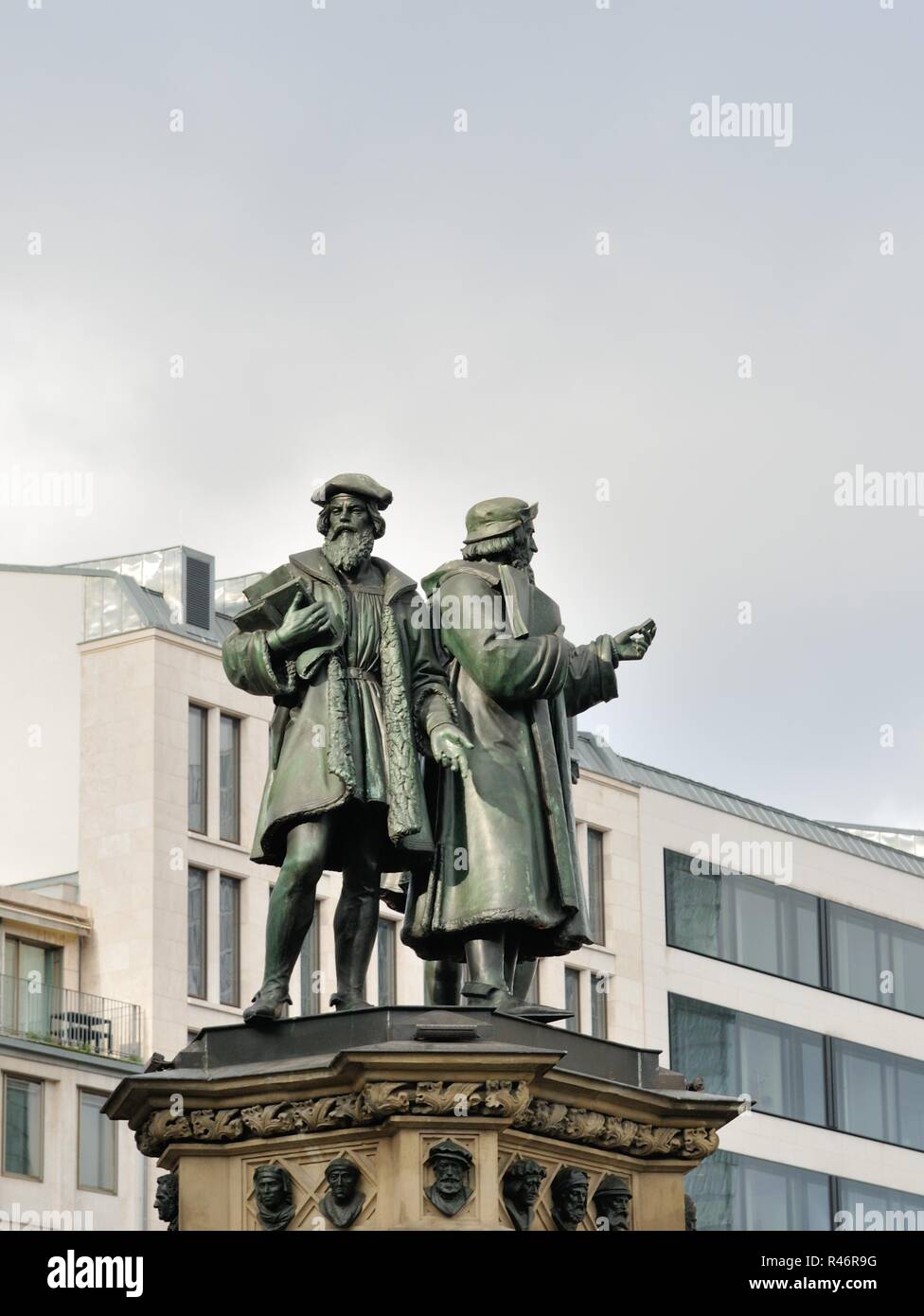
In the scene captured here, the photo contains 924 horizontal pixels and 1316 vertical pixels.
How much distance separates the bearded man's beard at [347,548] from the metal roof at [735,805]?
65.4m

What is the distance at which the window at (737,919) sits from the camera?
85500 mm

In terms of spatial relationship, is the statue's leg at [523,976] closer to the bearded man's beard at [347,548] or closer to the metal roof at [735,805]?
the bearded man's beard at [347,548]

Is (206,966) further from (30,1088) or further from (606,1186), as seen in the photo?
(606,1186)

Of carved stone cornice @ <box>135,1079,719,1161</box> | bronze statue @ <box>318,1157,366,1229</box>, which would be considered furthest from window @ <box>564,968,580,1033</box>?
bronze statue @ <box>318,1157,366,1229</box>

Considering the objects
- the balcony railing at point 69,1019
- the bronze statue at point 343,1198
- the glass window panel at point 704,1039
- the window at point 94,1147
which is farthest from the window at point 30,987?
the bronze statue at point 343,1198

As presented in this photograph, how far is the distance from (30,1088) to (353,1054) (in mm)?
53995

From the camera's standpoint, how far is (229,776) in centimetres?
7550

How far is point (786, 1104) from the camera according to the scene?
282 ft

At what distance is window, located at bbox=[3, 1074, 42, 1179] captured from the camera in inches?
2670

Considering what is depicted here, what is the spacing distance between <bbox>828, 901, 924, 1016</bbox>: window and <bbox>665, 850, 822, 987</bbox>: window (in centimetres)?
153

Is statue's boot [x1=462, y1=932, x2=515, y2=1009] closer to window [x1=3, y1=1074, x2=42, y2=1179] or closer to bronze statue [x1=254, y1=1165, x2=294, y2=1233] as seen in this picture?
bronze statue [x1=254, y1=1165, x2=294, y2=1233]

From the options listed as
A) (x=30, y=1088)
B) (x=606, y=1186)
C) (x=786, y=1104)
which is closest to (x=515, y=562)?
→ (x=606, y=1186)

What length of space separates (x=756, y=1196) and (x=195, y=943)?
61.3 ft

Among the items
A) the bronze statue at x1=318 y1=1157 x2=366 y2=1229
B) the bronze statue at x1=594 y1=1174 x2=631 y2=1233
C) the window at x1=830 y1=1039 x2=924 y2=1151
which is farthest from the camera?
the window at x1=830 y1=1039 x2=924 y2=1151
